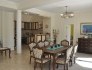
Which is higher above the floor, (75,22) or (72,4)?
(72,4)

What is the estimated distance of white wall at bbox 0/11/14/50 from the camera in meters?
8.95

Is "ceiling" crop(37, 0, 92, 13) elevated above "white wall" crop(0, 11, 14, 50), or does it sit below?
above

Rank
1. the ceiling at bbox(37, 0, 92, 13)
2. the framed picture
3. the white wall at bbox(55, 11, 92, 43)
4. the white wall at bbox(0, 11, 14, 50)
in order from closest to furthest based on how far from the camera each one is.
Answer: the ceiling at bbox(37, 0, 92, 13) → the white wall at bbox(0, 11, 14, 50) → the framed picture → the white wall at bbox(55, 11, 92, 43)

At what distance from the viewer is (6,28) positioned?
358 inches

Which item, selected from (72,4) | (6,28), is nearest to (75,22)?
(72,4)

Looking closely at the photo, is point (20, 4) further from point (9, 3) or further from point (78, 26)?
point (78, 26)

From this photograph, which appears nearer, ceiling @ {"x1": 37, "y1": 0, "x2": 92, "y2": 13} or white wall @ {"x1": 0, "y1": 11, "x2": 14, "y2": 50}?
ceiling @ {"x1": 37, "y1": 0, "x2": 92, "y2": 13}

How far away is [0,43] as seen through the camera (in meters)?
8.83

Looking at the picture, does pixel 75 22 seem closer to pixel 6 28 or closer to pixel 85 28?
pixel 85 28

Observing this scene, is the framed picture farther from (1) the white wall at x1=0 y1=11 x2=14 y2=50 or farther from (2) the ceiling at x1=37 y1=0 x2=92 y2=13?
(1) the white wall at x1=0 y1=11 x2=14 y2=50

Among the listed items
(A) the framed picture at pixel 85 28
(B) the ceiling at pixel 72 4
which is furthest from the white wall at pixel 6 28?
(A) the framed picture at pixel 85 28

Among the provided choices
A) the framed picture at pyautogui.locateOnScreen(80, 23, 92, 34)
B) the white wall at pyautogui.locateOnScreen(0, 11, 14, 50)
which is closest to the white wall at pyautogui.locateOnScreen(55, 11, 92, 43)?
the framed picture at pyautogui.locateOnScreen(80, 23, 92, 34)

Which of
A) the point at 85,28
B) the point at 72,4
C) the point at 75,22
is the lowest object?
the point at 85,28

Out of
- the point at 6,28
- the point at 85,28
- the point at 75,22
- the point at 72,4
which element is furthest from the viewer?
the point at 75,22
